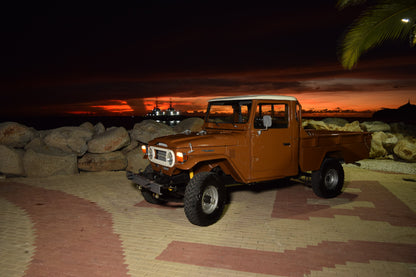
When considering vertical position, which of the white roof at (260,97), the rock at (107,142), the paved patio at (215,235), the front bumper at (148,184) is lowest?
the paved patio at (215,235)

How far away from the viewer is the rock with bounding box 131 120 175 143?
10.7 m

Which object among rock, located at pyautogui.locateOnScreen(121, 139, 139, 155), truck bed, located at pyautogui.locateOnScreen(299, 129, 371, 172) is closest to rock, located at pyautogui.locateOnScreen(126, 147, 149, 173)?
rock, located at pyautogui.locateOnScreen(121, 139, 139, 155)

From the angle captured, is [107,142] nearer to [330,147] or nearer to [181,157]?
[181,157]

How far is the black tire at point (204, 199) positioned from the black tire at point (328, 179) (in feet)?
8.81

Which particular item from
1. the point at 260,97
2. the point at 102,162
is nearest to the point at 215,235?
the point at 260,97

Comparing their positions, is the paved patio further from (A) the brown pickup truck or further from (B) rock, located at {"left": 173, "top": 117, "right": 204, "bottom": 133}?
(B) rock, located at {"left": 173, "top": 117, "right": 204, "bottom": 133}

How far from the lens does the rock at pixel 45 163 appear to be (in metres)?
9.38

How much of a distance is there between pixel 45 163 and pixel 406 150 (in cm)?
1376

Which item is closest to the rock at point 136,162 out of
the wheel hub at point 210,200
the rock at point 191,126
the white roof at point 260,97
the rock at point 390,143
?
the rock at point 191,126

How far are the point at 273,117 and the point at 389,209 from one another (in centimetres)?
316

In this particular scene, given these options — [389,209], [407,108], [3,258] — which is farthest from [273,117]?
[407,108]

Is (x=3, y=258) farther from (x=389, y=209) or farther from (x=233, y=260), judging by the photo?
(x=389, y=209)

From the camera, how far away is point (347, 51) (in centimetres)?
685

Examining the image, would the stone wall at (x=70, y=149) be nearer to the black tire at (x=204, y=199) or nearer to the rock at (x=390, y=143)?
the black tire at (x=204, y=199)
